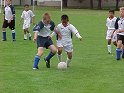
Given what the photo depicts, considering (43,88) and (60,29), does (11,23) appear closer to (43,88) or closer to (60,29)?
(60,29)

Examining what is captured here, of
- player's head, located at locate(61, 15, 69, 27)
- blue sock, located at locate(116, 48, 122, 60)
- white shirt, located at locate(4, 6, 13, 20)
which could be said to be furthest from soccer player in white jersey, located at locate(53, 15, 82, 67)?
white shirt, located at locate(4, 6, 13, 20)

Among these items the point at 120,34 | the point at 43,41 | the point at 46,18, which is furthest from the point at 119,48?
the point at 46,18

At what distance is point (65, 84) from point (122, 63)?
4.23 meters

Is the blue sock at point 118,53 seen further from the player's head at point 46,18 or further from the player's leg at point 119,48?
the player's head at point 46,18

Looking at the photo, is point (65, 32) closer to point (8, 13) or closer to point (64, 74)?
point (64, 74)

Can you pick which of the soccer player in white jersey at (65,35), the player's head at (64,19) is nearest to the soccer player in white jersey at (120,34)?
the soccer player in white jersey at (65,35)

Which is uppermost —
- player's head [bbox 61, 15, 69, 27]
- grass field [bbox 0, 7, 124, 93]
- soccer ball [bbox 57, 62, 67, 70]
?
player's head [bbox 61, 15, 69, 27]

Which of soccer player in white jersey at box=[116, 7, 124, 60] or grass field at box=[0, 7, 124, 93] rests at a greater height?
soccer player in white jersey at box=[116, 7, 124, 60]

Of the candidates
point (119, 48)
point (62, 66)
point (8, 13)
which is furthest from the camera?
point (8, 13)

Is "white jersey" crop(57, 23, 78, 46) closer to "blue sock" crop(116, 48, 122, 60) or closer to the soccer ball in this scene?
the soccer ball

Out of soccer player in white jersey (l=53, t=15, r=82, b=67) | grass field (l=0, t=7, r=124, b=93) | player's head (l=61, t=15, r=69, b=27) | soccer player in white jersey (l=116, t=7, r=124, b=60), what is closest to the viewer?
grass field (l=0, t=7, r=124, b=93)

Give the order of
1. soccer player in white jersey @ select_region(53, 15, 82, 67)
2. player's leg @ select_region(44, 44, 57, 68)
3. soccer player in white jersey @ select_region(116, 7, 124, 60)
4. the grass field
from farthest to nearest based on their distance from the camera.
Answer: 1. soccer player in white jersey @ select_region(116, 7, 124, 60)
2. soccer player in white jersey @ select_region(53, 15, 82, 67)
3. player's leg @ select_region(44, 44, 57, 68)
4. the grass field

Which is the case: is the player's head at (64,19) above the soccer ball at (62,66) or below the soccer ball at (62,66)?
above

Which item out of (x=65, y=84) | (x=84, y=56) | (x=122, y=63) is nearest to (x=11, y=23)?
(x=84, y=56)
